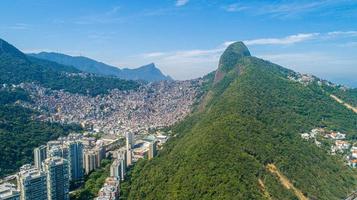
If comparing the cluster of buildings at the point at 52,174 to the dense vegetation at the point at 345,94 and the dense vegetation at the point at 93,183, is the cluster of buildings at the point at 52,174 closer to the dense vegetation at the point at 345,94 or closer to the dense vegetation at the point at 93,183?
the dense vegetation at the point at 93,183

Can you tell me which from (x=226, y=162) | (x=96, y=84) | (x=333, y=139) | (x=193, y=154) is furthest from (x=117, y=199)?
(x=96, y=84)

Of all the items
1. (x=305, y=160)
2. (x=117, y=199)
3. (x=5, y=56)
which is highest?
(x=5, y=56)

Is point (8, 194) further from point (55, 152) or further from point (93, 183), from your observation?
point (55, 152)

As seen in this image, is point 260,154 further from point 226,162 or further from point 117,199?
point 117,199

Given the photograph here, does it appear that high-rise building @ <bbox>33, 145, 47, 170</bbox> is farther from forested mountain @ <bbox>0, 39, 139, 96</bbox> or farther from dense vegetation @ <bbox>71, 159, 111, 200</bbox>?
forested mountain @ <bbox>0, 39, 139, 96</bbox>

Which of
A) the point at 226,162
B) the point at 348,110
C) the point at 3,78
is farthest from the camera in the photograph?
the point at 3,78

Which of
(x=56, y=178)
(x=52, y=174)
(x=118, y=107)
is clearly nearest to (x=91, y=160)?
(x=56, y=178)

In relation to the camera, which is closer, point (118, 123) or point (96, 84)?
point (118, 123)
